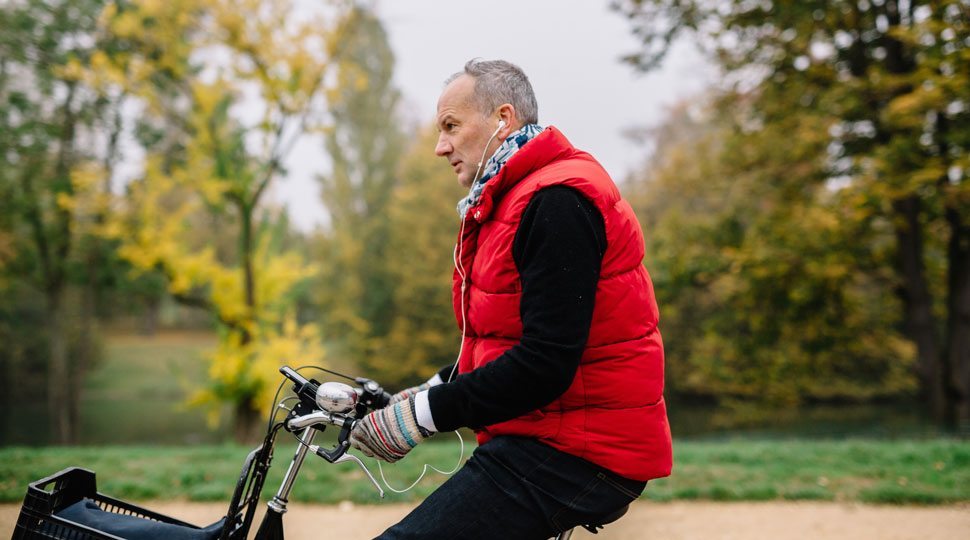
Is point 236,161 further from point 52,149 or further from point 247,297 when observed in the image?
point 52,149

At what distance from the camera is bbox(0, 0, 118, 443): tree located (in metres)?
15.0

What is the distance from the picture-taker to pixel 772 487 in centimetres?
530

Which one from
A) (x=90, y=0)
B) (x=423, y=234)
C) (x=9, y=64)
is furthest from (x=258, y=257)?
(x=423, y=234)

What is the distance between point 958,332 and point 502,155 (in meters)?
12.5

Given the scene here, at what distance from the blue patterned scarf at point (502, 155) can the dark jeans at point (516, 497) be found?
2.26 feet

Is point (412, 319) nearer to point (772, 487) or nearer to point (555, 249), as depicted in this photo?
point (772, 487)

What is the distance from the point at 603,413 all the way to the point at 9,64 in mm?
18824

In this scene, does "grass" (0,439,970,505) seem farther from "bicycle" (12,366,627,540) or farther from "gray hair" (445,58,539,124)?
"gray hair" (445,58,539,124)

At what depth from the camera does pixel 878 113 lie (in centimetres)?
1073

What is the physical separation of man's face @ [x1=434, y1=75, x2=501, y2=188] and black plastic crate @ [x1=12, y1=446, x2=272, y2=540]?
106 centimetres

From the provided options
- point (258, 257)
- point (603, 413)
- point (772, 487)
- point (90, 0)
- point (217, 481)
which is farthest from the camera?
point (90, 0)

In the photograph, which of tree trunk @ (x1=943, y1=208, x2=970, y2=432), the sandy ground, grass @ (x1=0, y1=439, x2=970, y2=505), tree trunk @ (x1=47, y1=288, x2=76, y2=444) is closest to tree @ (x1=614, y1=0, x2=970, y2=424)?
tree trunk @ (x1=943, y1=208, x2=970, y2=432)

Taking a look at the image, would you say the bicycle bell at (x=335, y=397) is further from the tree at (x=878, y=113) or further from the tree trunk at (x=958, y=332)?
the tree trunk at (x=958, y=332)

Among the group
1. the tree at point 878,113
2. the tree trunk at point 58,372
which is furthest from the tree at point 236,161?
the tree trunk at point 58,372
